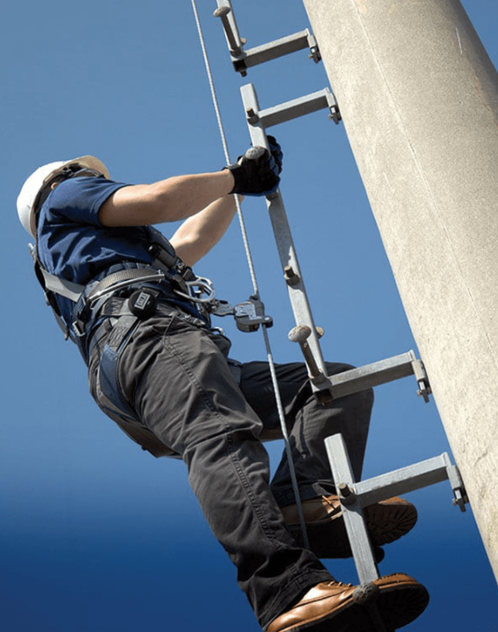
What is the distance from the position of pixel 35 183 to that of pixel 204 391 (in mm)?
1739

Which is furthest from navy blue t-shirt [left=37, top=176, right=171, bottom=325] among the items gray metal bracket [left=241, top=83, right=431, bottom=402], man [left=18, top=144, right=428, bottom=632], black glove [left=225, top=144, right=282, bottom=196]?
gray metal bracket [left=241, top=83, right=431, bottom=402]

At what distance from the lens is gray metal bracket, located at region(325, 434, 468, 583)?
403 centimetres

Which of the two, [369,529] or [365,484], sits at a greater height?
[365,484]

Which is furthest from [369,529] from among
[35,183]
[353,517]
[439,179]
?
[35,183]

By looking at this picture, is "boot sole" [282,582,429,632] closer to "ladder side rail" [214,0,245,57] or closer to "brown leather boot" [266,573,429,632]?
"brown leather boot" [266,573,429,632]

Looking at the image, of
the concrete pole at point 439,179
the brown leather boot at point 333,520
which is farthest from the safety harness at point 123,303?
the concrete pole at point 439,179

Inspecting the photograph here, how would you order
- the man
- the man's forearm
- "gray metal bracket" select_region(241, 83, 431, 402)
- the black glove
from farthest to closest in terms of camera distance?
the black glove, the man's forearm, "gray metal bracket" select_region(241, 83, 431, 402), the man

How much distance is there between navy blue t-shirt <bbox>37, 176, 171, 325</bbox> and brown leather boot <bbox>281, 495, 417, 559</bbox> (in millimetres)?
1265

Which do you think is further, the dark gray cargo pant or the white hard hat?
the white hard hat

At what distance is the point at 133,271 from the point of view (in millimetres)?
4844

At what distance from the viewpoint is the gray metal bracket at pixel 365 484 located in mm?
4027

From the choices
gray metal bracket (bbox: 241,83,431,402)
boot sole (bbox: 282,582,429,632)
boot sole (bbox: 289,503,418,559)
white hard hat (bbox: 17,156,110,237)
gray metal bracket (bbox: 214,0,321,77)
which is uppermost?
gray metal bracket (bbox: 214,0,321,77)

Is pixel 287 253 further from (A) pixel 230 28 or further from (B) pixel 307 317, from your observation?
(A) pixel 230 28

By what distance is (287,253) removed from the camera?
4977 mm
